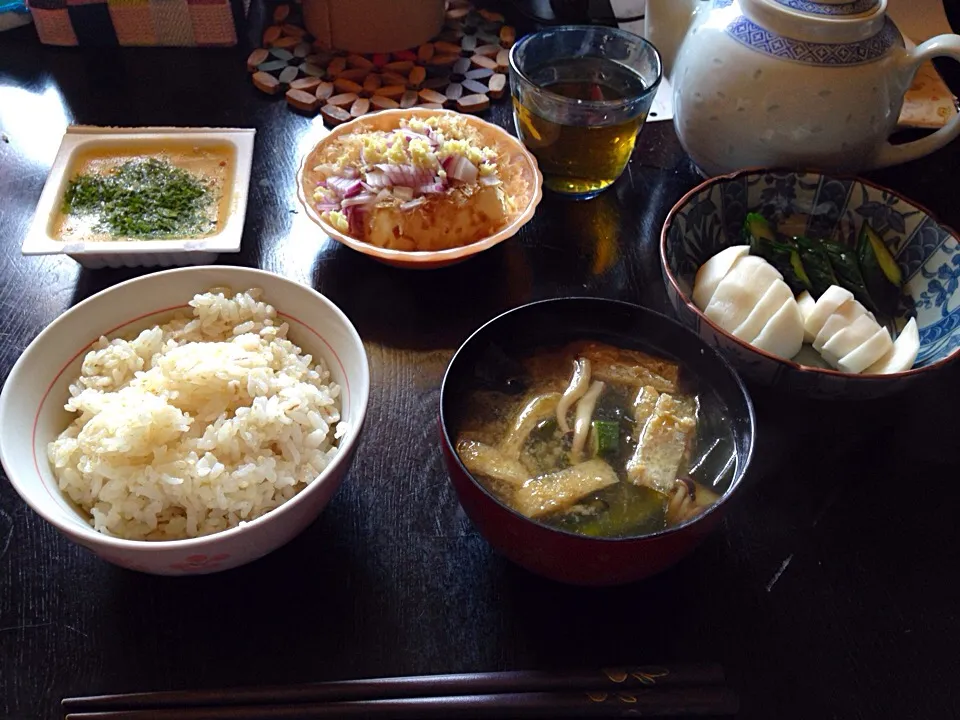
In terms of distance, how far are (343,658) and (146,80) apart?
1.60m

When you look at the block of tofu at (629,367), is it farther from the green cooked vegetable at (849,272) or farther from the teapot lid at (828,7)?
the teapot lid at (828,7)

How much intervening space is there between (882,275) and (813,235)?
154 millimetres

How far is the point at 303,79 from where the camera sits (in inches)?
75.3

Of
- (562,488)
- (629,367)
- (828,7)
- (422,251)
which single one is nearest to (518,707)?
(562,488)

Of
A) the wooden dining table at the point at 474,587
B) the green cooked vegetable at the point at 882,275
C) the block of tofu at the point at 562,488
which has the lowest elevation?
the wooden dining table at the point at 474,587

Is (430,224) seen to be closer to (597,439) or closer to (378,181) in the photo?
(378,181)

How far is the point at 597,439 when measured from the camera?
1034 mm

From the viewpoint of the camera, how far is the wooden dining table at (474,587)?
93 cm

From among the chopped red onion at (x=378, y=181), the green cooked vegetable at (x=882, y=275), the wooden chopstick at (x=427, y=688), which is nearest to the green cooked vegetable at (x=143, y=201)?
the chopped red onion at (x=378, y=181)

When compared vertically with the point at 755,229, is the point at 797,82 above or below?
above

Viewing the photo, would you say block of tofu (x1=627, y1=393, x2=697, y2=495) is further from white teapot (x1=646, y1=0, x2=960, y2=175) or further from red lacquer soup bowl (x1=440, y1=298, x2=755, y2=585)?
white teapot (x1=646, y1=0, x2=960, y2=175)

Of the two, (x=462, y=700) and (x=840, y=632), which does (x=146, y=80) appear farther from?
(x=840, y=632)

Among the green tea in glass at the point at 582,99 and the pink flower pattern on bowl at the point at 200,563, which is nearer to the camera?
the pink flower pattern on bowl at the point at 200,563

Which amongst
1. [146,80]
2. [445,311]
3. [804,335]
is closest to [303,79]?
[146,80]
